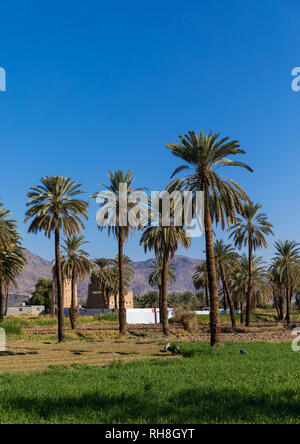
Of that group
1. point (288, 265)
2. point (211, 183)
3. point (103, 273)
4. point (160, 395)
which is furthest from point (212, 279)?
point (103, 273)

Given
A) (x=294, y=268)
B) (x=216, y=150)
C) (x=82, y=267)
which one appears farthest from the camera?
(x=294, y=268)

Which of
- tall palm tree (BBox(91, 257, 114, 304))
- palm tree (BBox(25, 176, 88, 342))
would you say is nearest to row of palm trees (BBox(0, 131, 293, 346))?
palm tree (BBox(25, 176, 88, 342))

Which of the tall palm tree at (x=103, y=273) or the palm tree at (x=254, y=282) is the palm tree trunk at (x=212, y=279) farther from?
the tall palm tree at (x=103, y=273)

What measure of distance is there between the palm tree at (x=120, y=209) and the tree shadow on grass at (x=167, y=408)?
2820 cm

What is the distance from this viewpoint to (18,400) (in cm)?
1041

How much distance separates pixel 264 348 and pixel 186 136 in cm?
1267

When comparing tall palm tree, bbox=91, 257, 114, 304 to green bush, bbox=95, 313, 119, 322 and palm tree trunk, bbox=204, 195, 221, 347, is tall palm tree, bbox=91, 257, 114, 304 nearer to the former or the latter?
green bush, bbox=95, 313, 119, 322

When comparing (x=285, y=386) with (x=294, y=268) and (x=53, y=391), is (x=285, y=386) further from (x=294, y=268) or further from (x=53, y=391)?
(x=294, y=268)

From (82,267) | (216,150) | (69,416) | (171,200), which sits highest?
(216,150)

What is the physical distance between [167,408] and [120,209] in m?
30.2

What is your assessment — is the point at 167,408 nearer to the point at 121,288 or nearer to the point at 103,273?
the point at 121,288

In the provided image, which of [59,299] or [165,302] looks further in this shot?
[165,302]

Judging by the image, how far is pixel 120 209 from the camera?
3897cm
